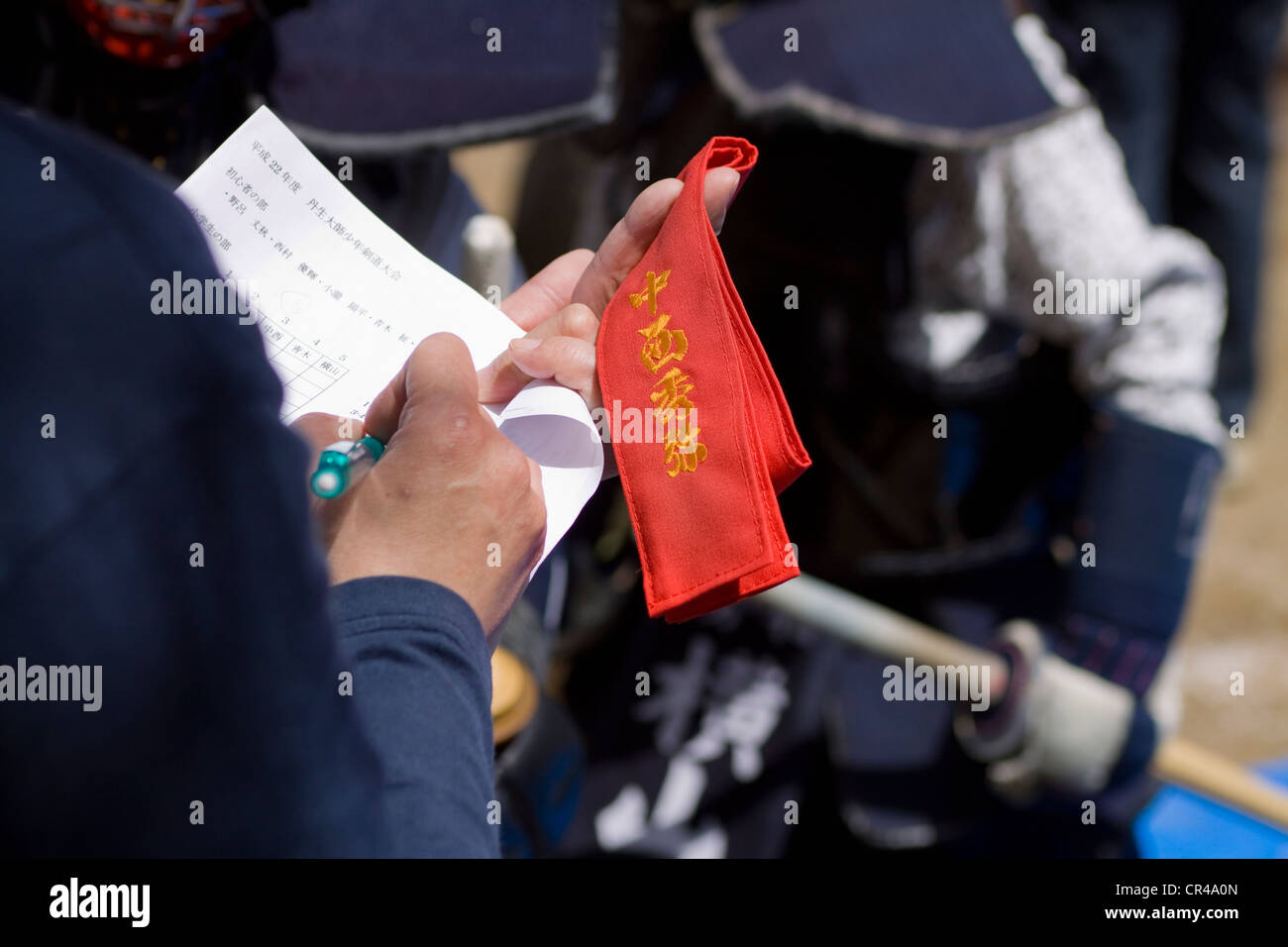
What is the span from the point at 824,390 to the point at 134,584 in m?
1.12

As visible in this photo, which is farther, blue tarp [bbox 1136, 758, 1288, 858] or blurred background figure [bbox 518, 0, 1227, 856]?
blue tarp [bbox 1136, 758, 1288, 858]

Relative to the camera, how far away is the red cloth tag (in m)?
0.50

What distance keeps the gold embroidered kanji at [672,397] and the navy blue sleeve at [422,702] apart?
0.44 ft

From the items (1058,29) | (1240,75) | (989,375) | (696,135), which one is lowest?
(989,375)

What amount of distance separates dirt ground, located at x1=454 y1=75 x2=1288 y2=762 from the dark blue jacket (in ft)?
4.70

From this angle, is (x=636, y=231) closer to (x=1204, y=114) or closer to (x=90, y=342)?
(x=90, y=342)

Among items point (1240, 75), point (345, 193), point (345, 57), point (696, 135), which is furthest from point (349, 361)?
point (1240, 75)

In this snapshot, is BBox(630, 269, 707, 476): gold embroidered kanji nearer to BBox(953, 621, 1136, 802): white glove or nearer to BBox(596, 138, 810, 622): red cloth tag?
BBox(596, 138, 810, 622): red cloth tag

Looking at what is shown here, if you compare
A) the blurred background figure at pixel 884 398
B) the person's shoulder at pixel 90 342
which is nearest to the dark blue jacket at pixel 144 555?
the person's shoulder at pixel 90 342

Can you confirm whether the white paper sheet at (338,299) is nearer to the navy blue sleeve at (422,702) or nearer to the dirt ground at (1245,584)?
the navy blue sleeve at (422,702)

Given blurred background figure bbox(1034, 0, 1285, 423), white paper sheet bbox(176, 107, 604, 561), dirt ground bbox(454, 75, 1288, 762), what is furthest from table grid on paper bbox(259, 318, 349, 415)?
blurred background figure bbox(1034, 0, 1285, 423)

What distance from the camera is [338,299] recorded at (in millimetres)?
569

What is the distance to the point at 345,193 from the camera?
1.93 ft
